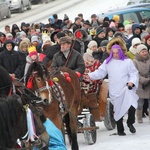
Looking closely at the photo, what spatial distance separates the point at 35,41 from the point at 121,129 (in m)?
6.77

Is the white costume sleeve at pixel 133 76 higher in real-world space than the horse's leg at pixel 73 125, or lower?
higher

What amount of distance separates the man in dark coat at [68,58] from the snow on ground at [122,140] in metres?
1.38

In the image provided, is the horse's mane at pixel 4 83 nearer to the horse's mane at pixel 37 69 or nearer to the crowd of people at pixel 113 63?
the horse's mane at pixel 37 69

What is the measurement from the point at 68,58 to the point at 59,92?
1704 millimetres

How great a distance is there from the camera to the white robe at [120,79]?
14.6m

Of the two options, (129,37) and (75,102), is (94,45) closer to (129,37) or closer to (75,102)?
(129,37)

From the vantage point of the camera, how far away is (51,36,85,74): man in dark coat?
1430 centimetres

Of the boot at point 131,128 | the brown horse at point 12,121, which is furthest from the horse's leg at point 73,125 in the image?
the brown horse at point 12,121

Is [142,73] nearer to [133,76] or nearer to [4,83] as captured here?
[133,76]

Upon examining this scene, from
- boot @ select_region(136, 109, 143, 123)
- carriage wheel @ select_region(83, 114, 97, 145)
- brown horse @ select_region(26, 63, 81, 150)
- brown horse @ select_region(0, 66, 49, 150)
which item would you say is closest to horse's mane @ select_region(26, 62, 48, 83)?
brown horse @ select_region(26, 63, 81, 150)

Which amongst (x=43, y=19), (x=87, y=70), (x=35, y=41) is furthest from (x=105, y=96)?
(x=43, y=19)

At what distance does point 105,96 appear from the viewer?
50.4 ft

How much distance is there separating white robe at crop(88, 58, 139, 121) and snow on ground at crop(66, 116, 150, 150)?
471 mm

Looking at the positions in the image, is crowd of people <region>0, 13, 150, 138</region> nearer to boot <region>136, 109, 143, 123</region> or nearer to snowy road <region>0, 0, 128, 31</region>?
boot <region>136, 109, 143, 123</region>
